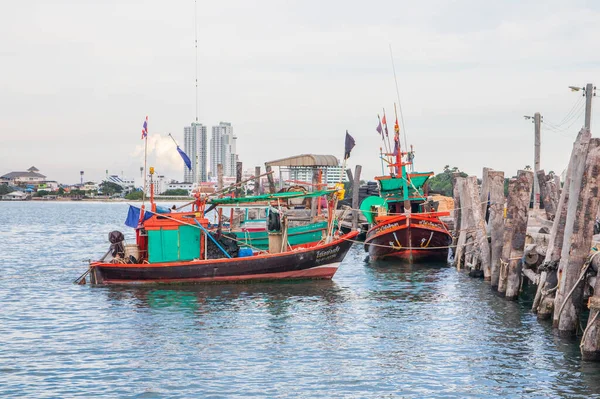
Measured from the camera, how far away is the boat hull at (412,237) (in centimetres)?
3475

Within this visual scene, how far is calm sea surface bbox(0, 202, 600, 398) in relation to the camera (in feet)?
49.2

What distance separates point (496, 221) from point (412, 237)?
11343 mm

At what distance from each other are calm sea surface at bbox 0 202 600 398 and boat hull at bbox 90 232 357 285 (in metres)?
0.44

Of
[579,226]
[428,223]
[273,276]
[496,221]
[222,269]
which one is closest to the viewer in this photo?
[579,226]

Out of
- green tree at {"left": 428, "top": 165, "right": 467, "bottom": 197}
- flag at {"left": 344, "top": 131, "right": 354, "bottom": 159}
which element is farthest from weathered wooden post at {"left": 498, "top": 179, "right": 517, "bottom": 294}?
green tree at {"left": 428, "top": 165, "right": 467, "bottom": 197}

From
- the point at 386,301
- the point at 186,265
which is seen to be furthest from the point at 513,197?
the point at 186,265

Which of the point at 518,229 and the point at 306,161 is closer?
the point at 518,229

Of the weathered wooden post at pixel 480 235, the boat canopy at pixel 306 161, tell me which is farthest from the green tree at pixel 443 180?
the weathered wooden post at pixel 480 235

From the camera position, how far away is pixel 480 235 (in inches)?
1086

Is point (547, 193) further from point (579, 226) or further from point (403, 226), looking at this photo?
point (579, 226)

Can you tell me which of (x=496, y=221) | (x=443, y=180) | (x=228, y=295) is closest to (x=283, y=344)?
(x=228, y=295)

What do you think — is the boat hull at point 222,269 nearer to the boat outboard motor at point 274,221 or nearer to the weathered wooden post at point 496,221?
the boat outboard motor at point 274,221

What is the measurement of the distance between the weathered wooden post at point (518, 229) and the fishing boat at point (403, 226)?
10.7 metres

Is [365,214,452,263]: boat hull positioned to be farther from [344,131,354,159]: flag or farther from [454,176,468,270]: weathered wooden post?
[344,131,354,159]: flag
